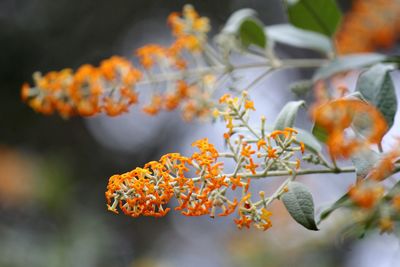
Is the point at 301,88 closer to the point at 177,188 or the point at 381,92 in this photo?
the point at 381,92

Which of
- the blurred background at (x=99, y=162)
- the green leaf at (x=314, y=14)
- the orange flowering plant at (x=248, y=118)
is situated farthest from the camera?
the blurred background at (x=99, y=162)

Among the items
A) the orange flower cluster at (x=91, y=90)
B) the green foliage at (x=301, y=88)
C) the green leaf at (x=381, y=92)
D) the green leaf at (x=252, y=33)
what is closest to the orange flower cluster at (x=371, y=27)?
the green leaf at (x=252, y=33)

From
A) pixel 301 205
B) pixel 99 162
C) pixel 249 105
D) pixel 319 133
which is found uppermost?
pixel 249 105

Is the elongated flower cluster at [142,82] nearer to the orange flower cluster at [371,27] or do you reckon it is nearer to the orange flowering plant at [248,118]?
the orange flowering plant at [248,118]

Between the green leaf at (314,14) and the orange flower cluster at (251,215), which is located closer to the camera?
the orange flower cluster at (251,215)

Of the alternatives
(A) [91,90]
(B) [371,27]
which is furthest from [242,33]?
(B) [371,27]

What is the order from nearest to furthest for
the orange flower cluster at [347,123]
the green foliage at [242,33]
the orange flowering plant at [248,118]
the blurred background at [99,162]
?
the orange flower cluster at [347,123] < the orange flowering plant at [248,118] < the green foliage at [242,33] < the blurred background at [99,162]
